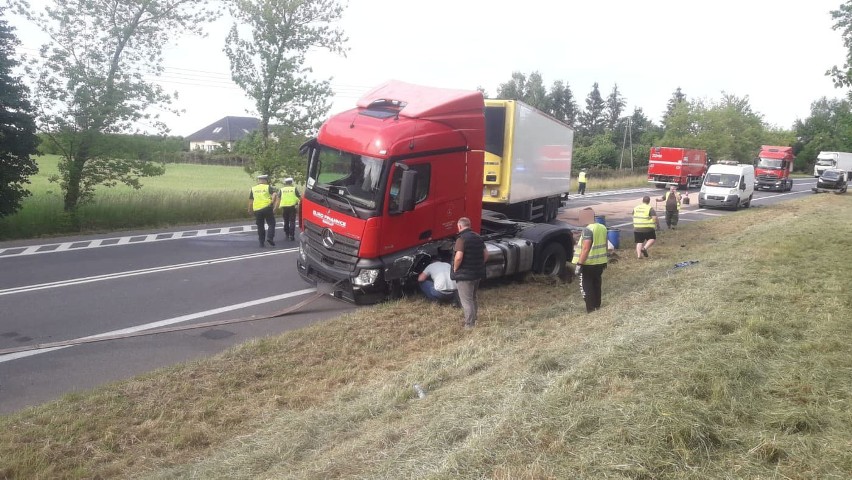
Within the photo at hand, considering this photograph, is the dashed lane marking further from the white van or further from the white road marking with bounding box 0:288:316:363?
the white van

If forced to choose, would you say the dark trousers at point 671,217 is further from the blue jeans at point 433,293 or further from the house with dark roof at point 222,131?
the house with dark roof at point 222,131

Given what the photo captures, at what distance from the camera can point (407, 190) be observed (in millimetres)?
8516

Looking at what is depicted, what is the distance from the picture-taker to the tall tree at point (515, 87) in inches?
3142

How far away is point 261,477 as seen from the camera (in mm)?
4121

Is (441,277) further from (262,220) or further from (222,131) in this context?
(222,131)

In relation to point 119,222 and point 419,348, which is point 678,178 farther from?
point 419,348

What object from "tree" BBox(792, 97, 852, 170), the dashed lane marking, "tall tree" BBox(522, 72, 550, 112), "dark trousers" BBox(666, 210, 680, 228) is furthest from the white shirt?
"tree" BBox(792, 97, 852, 170)

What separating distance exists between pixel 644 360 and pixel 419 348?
3136mm

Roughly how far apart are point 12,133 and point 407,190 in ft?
38.6

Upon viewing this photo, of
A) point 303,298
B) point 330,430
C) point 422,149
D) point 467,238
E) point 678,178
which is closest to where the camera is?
point 330,430

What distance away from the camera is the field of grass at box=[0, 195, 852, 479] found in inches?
138

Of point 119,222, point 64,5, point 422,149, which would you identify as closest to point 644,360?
point 422,149

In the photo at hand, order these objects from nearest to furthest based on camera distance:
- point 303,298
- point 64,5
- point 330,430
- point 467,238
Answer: point 330,430 → point 467,238 → point 303,298 → point 64,5

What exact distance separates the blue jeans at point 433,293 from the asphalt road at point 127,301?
1259 millimetres
